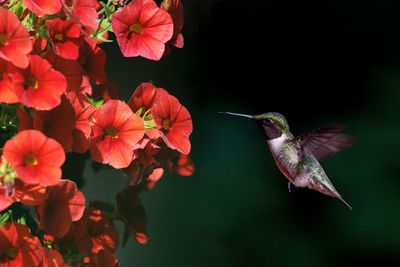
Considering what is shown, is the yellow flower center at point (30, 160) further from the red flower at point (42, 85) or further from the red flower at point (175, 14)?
the red flower at point (175, 14)

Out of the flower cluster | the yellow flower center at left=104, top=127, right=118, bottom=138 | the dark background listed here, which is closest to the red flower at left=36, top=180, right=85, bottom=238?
the flower cluster

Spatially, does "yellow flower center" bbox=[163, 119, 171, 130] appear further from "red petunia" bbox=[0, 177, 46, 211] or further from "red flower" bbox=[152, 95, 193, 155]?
"red petunia" bbox=[0, 177, 46, 211]

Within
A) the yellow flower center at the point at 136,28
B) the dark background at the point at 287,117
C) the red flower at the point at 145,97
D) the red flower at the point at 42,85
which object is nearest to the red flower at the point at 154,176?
the red flower at the point at 145,97

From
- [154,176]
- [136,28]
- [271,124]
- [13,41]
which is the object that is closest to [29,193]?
[13,41]

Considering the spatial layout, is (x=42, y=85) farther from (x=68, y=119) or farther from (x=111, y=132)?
(x=111, y=132)

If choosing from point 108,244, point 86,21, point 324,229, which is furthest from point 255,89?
point 86,21

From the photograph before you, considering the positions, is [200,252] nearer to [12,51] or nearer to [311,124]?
[311,124]
